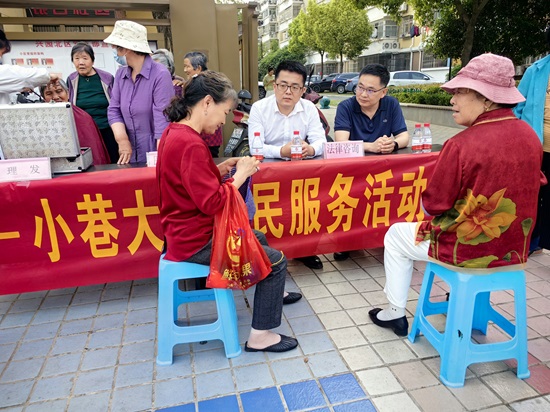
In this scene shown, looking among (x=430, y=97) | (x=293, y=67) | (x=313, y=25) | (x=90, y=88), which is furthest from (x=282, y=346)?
(x=313, y=25)

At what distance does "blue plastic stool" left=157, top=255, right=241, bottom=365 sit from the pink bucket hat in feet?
4.74

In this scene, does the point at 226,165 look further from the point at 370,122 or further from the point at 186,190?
the point at 370,122

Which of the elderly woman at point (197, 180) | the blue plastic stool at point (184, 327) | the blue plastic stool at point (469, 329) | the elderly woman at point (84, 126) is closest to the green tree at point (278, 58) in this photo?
the elderly woman at point (84, 126)

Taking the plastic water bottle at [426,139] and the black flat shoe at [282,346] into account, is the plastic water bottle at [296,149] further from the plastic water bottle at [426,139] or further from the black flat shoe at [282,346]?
the black flat shoe at [282,346]

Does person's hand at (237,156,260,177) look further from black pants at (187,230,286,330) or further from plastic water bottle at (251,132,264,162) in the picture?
plastic water bottle at (251,132,264,162)

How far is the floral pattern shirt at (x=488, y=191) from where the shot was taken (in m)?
1.73

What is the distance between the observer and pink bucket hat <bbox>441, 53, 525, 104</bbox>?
173cm

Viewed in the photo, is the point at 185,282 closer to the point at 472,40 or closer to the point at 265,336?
the point at 265,336

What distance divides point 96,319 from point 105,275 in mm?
289

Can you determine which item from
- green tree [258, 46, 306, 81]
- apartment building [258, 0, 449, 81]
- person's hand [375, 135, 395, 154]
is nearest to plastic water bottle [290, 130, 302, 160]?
person's hand [375, 135, 395, 154]

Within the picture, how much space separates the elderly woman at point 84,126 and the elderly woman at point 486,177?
253cm

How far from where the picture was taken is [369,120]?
3.39 m

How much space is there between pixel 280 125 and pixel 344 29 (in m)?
26.8

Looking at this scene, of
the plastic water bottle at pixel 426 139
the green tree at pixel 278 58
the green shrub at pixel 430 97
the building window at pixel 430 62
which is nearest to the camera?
the plastic water bottle at pixel 426 139
